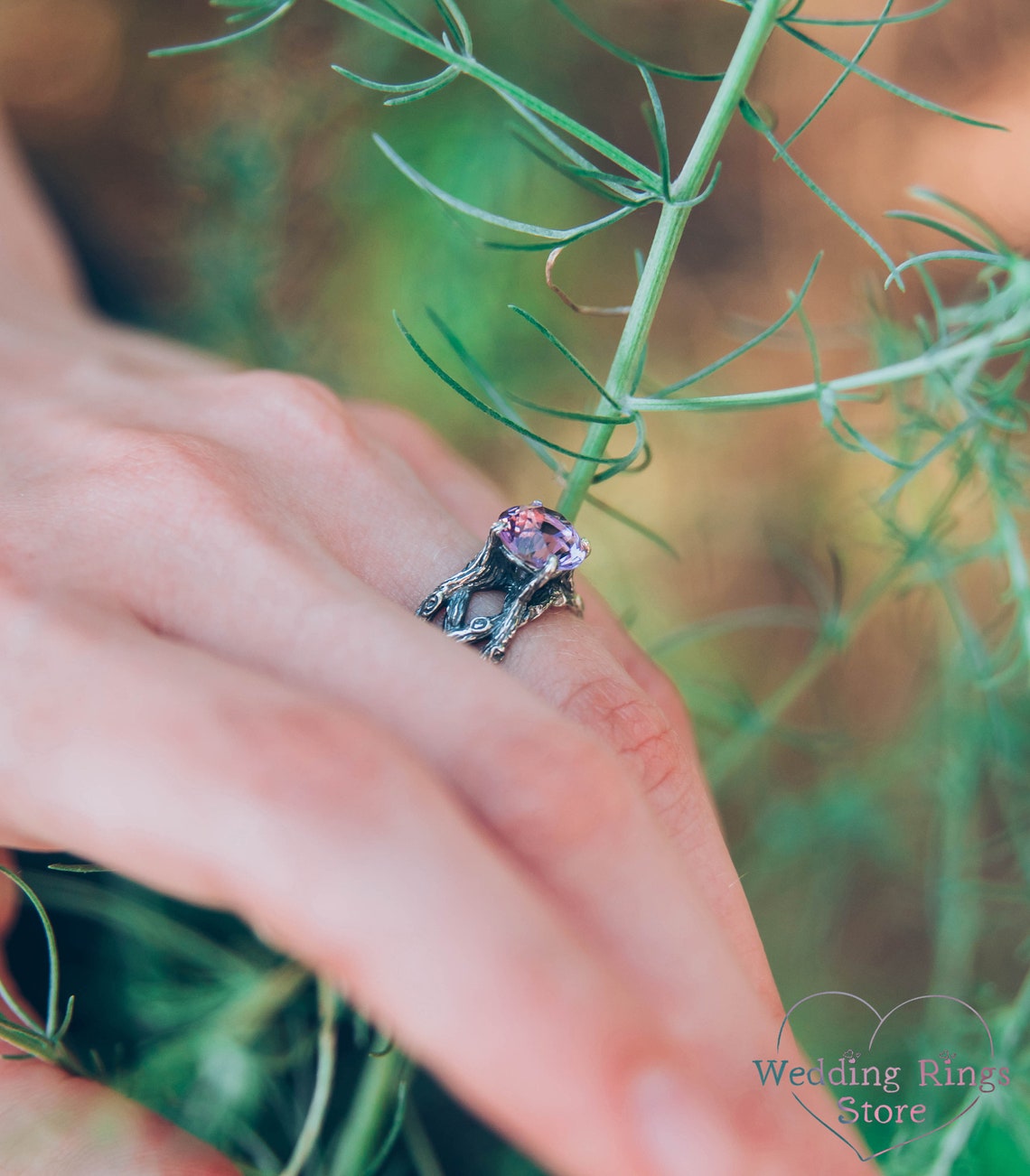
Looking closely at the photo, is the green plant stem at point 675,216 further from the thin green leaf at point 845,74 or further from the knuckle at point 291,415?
the knuckle at point 291,415

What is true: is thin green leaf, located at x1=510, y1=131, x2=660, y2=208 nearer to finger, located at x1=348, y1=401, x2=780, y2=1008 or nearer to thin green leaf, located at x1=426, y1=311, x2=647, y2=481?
thin green leaf, located at x1=426, y1=311, x2=647, y2=481

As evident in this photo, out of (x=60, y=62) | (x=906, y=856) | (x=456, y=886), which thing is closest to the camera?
(x=456, y=886)

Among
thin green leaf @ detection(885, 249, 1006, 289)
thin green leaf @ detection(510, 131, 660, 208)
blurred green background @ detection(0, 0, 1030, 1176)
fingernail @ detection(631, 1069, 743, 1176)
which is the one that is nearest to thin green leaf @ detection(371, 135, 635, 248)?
thin green leaf @ detection(510, 131, 660, 208)

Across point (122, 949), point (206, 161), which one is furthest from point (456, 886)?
point (206, 161)

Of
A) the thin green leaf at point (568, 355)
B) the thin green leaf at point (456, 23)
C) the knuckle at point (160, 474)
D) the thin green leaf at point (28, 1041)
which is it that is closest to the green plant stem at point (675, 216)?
the thin green leaf at point (568, 355)

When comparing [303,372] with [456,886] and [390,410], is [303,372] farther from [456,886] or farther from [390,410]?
[456,886]

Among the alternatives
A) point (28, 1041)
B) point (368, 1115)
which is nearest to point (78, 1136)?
point (28, 1041)
